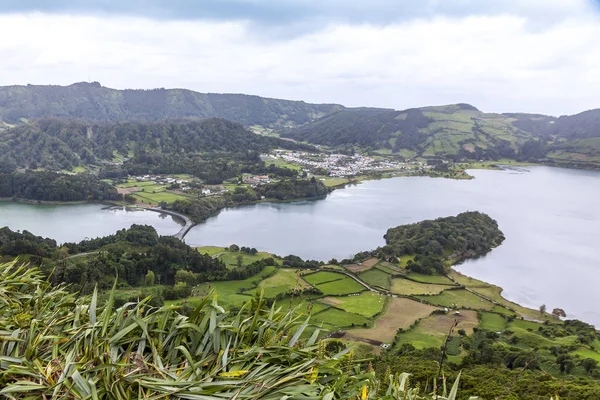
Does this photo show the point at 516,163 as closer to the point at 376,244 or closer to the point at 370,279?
the point at 376,244

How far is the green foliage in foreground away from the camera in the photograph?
4.60 feet

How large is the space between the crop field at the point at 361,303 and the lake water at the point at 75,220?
69.5 ft

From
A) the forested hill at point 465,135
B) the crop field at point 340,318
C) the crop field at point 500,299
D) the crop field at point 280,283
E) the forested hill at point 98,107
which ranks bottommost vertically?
the crop field at point 500,299

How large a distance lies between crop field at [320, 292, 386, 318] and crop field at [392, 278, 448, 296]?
2.13 meters

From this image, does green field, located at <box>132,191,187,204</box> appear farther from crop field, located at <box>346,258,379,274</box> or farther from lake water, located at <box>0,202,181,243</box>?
crop field, located at <box>346,258,379,274</box>

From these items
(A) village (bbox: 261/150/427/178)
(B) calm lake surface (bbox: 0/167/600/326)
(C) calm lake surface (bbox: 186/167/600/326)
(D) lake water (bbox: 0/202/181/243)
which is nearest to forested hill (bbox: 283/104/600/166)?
(A) village (bbox: 261/150/427/178)

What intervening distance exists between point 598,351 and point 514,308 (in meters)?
6.26

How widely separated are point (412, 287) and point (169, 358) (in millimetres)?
28215

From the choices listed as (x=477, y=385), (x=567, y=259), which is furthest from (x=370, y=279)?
(x=567, y=259)

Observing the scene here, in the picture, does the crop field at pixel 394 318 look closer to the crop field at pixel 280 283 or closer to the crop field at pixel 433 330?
the crop field at pixel 433 330

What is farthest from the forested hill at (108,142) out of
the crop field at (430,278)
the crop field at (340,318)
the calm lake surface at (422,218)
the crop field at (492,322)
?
the crop field at (492,322)

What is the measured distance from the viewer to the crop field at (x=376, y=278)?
28.3m

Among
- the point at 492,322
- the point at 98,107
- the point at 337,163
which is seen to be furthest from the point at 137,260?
the point at 98,107

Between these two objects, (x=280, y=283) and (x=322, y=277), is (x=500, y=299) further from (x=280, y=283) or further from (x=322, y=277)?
(x=280, y=283)
